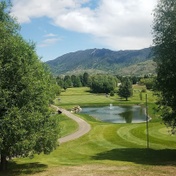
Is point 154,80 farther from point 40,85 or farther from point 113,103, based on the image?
point 113,103

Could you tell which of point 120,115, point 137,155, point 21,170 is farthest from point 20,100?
point 120,115

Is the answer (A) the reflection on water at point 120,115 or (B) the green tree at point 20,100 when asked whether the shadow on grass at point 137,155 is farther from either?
(A) the reflection on water at point 120,115

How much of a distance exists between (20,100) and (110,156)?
1753cm

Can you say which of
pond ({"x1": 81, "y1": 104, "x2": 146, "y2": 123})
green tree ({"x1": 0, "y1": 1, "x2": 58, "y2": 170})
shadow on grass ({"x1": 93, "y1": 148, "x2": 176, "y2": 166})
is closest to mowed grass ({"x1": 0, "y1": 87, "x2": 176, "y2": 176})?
shadow on grass ({"x1": 93, "y1": 148, "x2": 176, "y2": 166})

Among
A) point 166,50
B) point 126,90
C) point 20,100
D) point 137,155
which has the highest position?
point 166,50

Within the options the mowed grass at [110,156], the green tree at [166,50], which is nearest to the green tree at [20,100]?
the mowed grass at [110,156]

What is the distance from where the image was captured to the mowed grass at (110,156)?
1044 inches

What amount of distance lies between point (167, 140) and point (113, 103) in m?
96.5

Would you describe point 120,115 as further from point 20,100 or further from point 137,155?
point 20,100

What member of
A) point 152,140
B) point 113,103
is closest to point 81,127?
point 152,140

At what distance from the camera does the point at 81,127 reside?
71.6m

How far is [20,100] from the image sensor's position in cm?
2730

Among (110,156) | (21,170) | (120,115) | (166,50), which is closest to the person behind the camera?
(21,170)

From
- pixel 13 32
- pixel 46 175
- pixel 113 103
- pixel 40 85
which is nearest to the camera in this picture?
pixel 46 175
